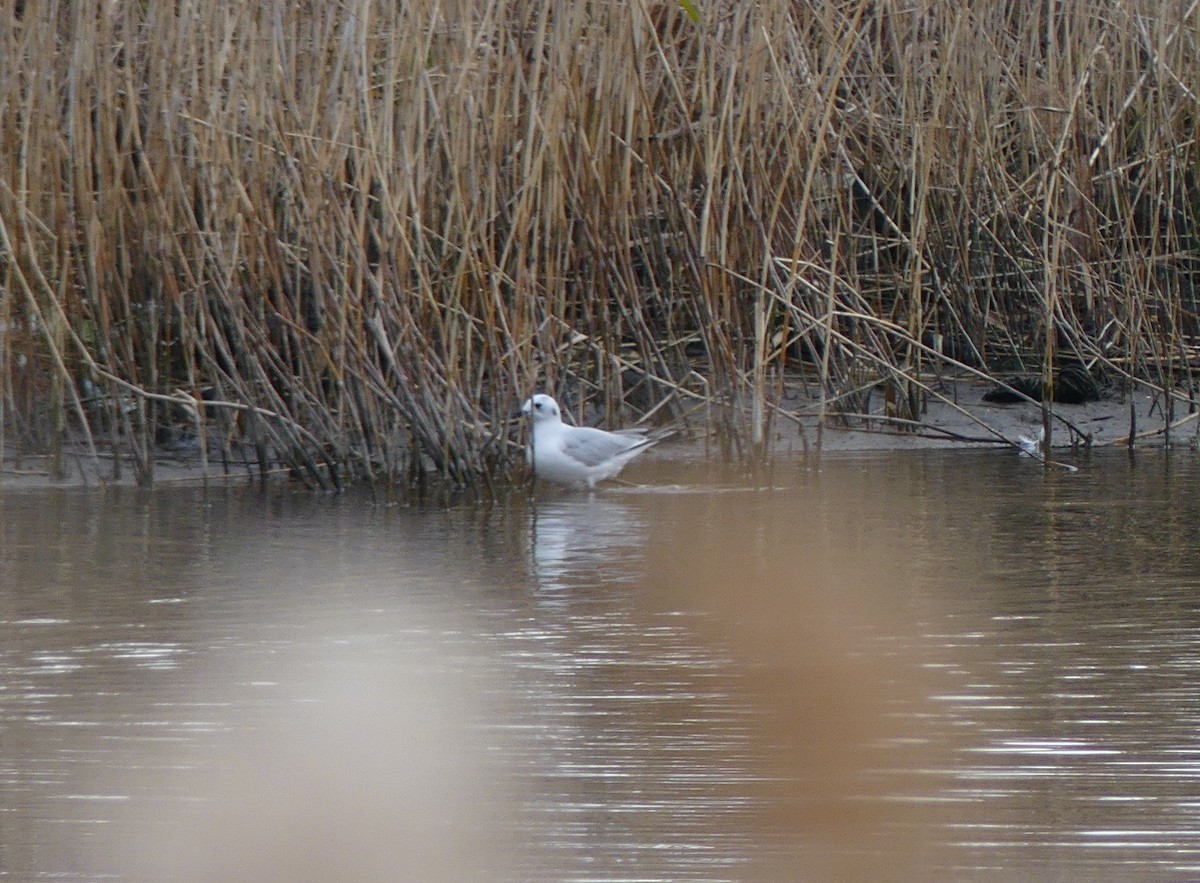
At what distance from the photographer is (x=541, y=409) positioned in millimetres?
5836

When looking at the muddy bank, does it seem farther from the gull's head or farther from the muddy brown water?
the muddy brown water

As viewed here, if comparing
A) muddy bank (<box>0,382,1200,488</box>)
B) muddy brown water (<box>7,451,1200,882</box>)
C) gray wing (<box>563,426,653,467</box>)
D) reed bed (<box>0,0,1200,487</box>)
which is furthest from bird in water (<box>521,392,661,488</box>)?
muddy brown water (<box>7,451,1200,882</box>)

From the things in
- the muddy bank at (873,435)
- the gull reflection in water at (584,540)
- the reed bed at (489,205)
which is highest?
the reed bed at (489,205)

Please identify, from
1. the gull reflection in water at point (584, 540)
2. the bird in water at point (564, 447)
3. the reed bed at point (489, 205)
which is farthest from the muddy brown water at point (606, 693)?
the reed bed at point (489, 205)

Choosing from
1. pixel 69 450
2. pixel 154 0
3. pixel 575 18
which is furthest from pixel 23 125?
pixel 575 18

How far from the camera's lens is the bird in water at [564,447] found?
583cm

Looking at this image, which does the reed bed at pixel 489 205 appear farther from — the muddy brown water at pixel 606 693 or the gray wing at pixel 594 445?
the muddy brown water at pixel 606 693

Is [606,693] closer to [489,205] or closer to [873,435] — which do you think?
[489,205]

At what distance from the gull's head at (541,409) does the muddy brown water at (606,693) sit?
1.60 feet

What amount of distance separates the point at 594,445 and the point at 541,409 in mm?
205

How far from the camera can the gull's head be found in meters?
5.82

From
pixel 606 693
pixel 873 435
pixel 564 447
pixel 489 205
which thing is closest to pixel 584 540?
pixel 564 447

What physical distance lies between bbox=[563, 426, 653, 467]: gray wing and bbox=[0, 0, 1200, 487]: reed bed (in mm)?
220

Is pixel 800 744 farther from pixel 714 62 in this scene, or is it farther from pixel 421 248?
pixel 714 62
